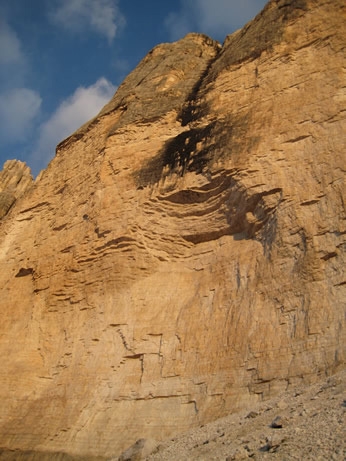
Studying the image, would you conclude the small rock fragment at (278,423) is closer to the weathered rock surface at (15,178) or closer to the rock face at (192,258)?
the rock face at (192,258)

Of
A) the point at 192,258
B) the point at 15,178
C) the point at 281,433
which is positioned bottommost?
the point at 281,433

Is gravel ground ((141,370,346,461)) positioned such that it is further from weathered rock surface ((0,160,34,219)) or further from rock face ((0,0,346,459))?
weathered rock surface ((0,160,34,219))

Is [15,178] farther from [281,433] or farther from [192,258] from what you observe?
[281,433]

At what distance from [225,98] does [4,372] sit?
10.1 meters

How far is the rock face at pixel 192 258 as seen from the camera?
33.0 feet

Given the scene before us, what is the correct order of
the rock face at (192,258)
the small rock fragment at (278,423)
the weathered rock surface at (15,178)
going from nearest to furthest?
1. the small rock fragment at (278,423)
2. the rock face at (192,258)
3. the weathered rock surface at (15,178)

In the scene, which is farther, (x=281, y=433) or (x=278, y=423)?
(x=278, y=423)

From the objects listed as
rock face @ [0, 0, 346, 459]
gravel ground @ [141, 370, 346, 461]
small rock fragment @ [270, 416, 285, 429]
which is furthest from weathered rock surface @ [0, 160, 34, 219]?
small rock fragment @ [270, 416, 285, 429]

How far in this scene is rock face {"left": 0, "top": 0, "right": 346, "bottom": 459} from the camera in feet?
33.0

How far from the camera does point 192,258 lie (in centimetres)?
1309

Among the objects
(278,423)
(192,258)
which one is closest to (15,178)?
(192,258)

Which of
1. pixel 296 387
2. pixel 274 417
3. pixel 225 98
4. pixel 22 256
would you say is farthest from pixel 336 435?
pixel 22 256

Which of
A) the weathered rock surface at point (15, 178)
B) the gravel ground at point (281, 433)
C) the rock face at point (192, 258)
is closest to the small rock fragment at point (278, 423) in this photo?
the gravel ground at point (281, 433)

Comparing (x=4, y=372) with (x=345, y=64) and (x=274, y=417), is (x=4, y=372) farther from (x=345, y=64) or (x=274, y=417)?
(x=345, y=64)
